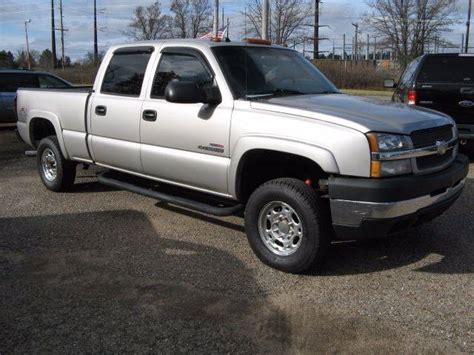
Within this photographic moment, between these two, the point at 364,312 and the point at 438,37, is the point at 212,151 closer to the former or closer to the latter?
the point at 364,312

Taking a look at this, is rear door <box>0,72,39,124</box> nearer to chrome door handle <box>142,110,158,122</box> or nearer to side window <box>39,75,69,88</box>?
side window <box>39,75,69,88</box>

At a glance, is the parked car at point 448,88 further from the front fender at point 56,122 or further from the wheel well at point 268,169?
the front fender at point 56,122

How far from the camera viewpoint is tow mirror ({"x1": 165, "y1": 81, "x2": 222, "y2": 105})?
4.83m

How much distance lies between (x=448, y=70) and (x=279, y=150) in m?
6.12

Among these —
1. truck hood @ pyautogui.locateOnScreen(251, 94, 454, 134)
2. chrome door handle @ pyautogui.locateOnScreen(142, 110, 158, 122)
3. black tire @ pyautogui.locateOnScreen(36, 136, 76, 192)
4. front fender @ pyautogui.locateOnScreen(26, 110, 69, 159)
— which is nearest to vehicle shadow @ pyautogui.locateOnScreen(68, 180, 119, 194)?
black tire @ pyautogui.locateOnScreen(36, 136, 76, 192)

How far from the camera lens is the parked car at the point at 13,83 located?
14.1 meters

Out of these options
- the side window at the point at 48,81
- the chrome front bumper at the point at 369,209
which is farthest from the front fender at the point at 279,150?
the side window at the point at 48,81

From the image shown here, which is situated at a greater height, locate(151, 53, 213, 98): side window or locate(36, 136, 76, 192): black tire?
locate(151, 53, 213, 98): side window

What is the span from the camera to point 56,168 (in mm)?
7312

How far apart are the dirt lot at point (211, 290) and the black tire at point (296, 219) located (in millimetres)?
133

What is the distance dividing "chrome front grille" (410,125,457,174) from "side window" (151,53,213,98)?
1957mm

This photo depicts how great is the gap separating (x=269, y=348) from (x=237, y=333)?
0.27m

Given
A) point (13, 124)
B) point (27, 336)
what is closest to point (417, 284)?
point (27, 336)

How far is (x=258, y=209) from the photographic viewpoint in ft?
15.5
